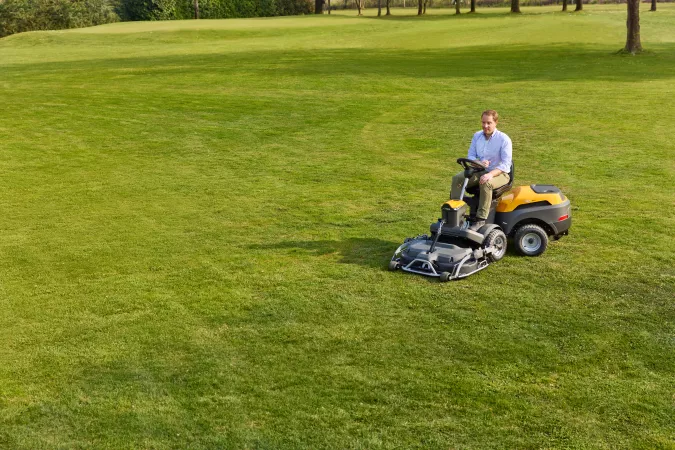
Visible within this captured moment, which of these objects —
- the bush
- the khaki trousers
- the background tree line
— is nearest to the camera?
the khaki trousers

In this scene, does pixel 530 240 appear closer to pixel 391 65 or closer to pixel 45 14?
pixel 391 65

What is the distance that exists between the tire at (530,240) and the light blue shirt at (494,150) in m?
0.85

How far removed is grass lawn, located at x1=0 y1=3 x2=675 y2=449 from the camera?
6676 mm

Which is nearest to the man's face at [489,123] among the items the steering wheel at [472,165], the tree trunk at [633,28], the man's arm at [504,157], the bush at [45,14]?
the man's arm at [504,157]

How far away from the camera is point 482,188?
10156 mm

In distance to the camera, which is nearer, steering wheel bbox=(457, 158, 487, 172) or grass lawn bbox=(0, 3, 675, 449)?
grass lawn bbox=(0, 3, 675, 449)

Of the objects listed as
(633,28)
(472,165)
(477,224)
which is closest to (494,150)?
(472,165)

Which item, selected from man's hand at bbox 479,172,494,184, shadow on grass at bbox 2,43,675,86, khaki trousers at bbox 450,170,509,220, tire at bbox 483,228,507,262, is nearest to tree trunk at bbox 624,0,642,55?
shadow on grass at bbox 2,43,675,86

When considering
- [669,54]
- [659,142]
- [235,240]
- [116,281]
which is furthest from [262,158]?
[669,54]

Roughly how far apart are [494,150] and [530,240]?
1.32 metres

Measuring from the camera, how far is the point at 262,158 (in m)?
17.6

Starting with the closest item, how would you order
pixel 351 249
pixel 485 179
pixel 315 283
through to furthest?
pixel 315 283, pixel 485 179, pixel 351 249

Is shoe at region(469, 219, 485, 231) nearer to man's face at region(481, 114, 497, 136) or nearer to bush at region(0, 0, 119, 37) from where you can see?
man's face at region(481, 114, 497, 136)

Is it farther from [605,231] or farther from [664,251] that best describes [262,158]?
[664,251]
